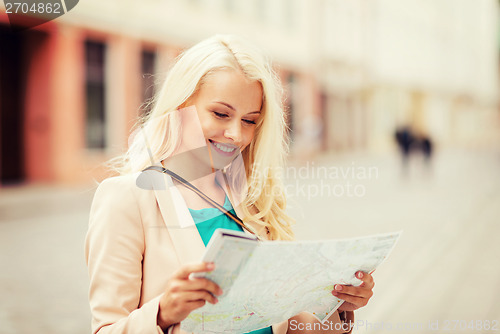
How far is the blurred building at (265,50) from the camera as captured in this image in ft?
43.8

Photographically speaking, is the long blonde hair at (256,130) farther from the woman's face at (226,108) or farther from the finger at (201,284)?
the finger at (201,284)

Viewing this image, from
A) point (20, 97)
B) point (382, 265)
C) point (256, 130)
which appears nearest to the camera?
point (256, 130)

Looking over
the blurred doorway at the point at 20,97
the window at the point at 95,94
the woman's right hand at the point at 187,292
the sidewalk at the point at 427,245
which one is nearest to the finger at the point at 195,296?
the woman's right hand at the point at 187,292

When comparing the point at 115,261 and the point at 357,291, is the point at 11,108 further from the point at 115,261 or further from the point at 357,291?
the point at 357,291

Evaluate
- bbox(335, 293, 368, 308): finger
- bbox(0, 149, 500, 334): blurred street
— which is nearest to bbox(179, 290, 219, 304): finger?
bbox(335, 293, 368, 308): finger

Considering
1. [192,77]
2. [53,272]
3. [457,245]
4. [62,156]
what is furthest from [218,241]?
[62,156]

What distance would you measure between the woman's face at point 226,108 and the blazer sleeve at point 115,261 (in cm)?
28

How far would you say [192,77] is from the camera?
1490 millimetres

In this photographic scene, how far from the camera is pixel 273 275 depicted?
1.27 m

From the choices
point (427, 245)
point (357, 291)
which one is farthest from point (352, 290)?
point (427, 245)

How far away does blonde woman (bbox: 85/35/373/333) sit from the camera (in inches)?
52.4

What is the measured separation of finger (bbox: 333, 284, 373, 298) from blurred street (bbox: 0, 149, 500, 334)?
611mm

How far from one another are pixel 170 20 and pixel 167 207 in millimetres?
15451

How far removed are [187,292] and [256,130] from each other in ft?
2.17
